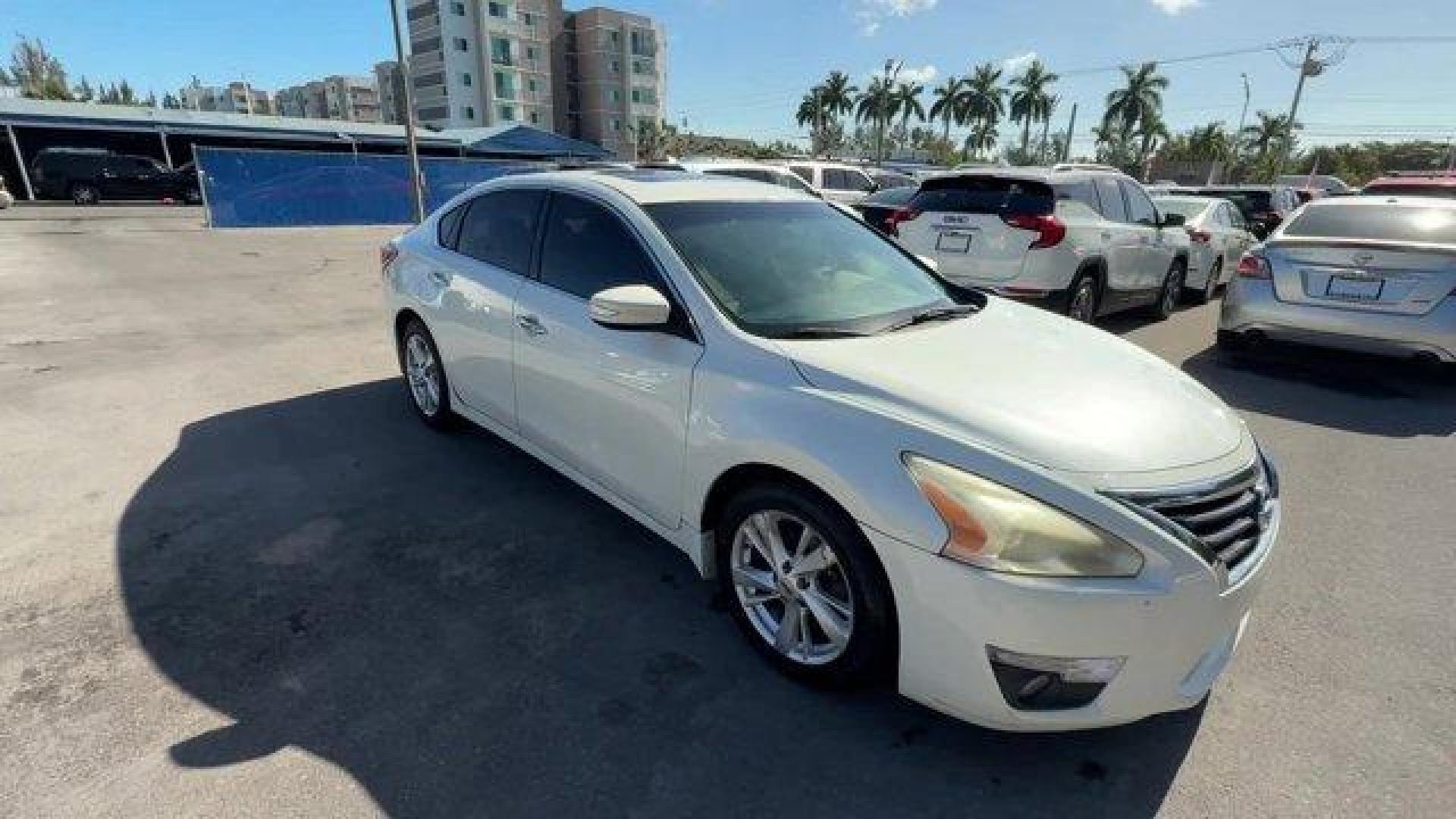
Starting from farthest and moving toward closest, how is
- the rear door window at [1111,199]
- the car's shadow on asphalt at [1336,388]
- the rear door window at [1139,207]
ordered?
1. the rear door window at [1139,207]
2. the rear door window at [1111,199]
3. the car's shadow on asphalt at [1336,388]

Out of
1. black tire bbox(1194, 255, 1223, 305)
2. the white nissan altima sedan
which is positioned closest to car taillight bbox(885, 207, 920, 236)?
the white nissan altima sedan

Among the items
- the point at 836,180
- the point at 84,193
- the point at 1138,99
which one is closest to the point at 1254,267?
the point at 836,180

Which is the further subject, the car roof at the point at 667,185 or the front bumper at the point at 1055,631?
the car roof at the point at 667,185

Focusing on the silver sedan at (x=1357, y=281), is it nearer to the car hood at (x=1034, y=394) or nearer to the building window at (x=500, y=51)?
the car hood at (x=1034, y=394)

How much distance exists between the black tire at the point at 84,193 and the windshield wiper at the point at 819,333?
115 ft

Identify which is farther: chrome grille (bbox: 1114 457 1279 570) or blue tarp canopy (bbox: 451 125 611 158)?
blue tarp canopy (bbox: 451 125 611 158)

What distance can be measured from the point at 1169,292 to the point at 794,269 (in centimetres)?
798

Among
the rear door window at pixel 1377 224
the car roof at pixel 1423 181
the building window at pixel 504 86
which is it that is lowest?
the rear door window at pixel 1377 224

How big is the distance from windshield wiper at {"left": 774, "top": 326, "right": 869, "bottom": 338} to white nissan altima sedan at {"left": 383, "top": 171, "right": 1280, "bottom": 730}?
21 millimetres

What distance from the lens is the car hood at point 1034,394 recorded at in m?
2.18

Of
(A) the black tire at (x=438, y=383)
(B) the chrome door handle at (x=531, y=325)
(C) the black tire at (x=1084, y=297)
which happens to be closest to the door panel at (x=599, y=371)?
(B) the chrome door handle at (x=531, y=325)

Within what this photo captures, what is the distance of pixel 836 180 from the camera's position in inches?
701

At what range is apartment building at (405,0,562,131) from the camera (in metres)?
68.9

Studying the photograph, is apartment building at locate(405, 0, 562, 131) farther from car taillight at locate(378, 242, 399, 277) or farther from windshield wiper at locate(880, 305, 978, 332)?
windshield wiper at locate(880, 305, 978, 332)
